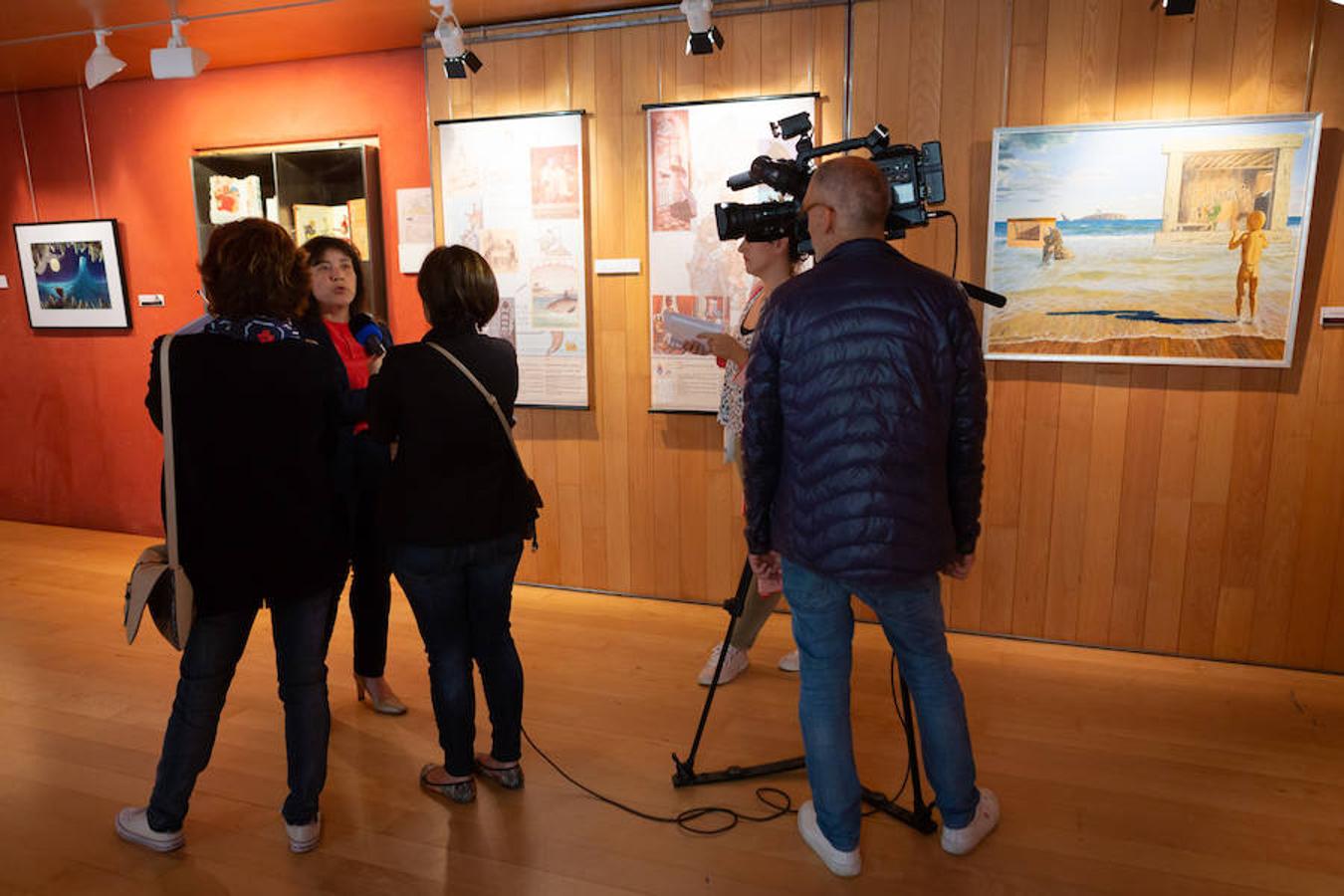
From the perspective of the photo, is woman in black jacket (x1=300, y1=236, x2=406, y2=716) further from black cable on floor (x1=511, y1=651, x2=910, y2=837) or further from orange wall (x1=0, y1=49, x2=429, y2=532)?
orange wall (x1=0, y1=49, x2=429, y2=532)

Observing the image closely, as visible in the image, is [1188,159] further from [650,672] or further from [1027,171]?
[650,672]

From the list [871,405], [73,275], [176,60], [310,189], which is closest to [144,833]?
[871,405]

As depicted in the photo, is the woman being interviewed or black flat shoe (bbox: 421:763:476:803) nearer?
the woman being interviewed

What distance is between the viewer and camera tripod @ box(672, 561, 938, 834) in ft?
7.53

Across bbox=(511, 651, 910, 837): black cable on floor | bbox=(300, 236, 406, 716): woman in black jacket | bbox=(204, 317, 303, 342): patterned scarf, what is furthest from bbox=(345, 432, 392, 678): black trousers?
bbox=(511, 651, 910, 837): black cable on floor

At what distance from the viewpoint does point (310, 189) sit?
4.55 m

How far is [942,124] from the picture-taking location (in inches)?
132

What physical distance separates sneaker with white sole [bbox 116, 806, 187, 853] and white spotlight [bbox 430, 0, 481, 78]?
2780mm

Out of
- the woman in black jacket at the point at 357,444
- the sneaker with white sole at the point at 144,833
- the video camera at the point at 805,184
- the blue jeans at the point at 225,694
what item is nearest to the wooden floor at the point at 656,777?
the sneaker with white sole at the point at 144,833

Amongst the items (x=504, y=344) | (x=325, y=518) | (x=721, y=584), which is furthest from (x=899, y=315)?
(x=721, y=584)

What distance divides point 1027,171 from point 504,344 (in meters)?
2.10

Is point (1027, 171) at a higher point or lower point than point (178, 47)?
lower

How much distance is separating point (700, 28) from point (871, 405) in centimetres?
199

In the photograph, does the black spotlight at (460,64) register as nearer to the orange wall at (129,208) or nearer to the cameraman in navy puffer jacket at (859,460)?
the orange wall at (129,208)
